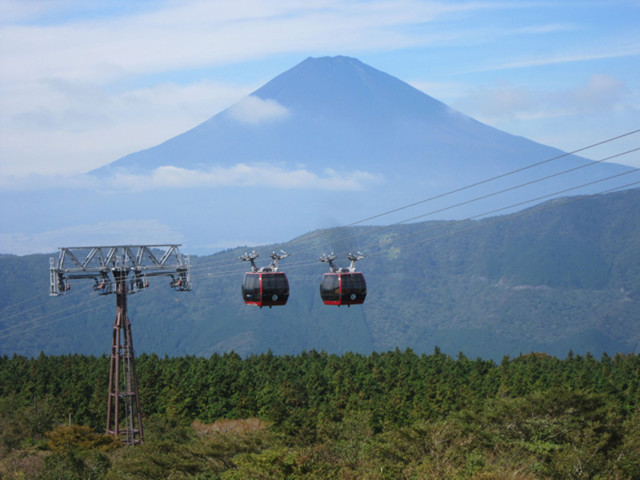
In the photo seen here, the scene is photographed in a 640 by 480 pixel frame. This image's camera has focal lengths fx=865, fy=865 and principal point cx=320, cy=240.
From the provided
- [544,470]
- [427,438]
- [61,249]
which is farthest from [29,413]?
[544,470]

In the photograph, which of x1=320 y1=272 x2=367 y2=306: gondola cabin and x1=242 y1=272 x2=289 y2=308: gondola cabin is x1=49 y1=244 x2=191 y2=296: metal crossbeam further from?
x1=320 y1=272 x2=367 y2=306: gondola cabin

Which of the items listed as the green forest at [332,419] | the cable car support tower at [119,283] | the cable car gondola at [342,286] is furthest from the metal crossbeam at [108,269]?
the cable car gondola at [342,286]

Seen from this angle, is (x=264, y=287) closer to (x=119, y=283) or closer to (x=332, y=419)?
(x=119, y=283)

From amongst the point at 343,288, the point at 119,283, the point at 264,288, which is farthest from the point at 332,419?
the point at 264,288

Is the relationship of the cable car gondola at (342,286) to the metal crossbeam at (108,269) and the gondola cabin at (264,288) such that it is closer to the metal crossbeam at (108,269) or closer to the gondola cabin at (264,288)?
the gondola cabin at (264,288)

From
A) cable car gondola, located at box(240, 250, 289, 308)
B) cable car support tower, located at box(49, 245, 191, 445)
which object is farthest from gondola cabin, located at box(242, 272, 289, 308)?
cable car support tower, located at box(49, 245, 191, 445)

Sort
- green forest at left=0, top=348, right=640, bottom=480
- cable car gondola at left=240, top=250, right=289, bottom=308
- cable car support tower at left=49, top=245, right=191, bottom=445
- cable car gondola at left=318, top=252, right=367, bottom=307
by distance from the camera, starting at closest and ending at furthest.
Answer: cable car gondola at left=240, top=250, right=289, bottom=308 < cable car gondola at left=318, top=252, right=367, bottom=307 < green forest at left=0, top=348, right=640, bottom=480 < cable car support tower at left=49, top=245, right=191, bottom=445
